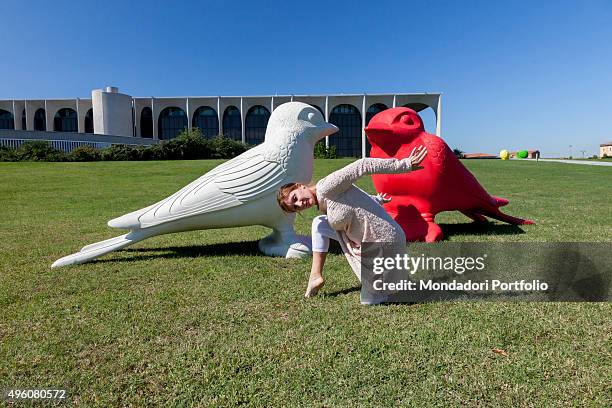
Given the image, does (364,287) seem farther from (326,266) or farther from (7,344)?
(7,344)

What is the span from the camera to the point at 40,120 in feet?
148

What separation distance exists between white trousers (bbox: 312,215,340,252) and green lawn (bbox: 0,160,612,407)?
42cm

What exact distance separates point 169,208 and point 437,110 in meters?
42.5

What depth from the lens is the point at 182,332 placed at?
2516mm

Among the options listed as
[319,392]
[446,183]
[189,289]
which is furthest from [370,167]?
[446,183]

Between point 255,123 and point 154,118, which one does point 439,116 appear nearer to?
point 255,123

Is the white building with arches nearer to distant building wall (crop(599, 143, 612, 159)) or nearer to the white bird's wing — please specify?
the white bird's wing

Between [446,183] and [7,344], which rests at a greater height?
[446,183]

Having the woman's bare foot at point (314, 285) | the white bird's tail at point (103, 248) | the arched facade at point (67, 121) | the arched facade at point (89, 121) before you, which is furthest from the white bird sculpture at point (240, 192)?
the arched facade at point (67, 121)

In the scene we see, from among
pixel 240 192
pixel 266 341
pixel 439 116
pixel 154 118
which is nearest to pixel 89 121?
pixel 154 118

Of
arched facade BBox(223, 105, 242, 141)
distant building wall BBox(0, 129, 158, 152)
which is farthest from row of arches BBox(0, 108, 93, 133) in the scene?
arched facade BBox(223, 105, 242, 141)

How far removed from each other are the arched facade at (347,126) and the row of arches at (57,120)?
2860 cm

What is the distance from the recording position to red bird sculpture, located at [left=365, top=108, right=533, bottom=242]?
182 inches

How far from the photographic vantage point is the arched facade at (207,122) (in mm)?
46406
